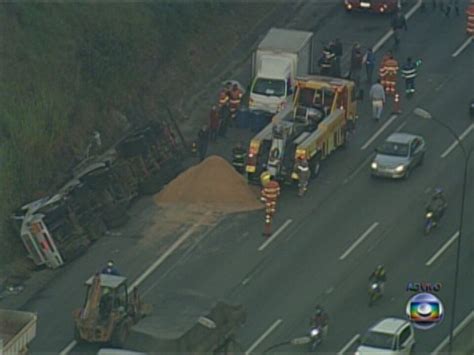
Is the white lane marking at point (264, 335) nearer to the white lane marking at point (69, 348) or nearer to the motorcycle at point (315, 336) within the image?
the motorcycle at point (315, 336)

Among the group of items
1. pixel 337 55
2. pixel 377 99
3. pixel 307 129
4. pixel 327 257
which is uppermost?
pixel 307 129

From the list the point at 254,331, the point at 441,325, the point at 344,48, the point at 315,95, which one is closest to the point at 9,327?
the point at 254,331

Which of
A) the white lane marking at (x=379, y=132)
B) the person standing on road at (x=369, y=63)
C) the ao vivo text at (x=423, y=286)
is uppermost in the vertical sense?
the person standing on road at (x=369, y=63)

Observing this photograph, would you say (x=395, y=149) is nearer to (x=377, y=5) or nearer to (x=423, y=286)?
(x=423, y=286)

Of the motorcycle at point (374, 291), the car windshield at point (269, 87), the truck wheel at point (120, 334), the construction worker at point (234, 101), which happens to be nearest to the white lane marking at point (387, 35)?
the car windshield at point (269, 87)

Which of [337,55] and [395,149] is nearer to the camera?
[395,149]

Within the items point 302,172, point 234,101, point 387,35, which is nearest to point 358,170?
point 302,172
